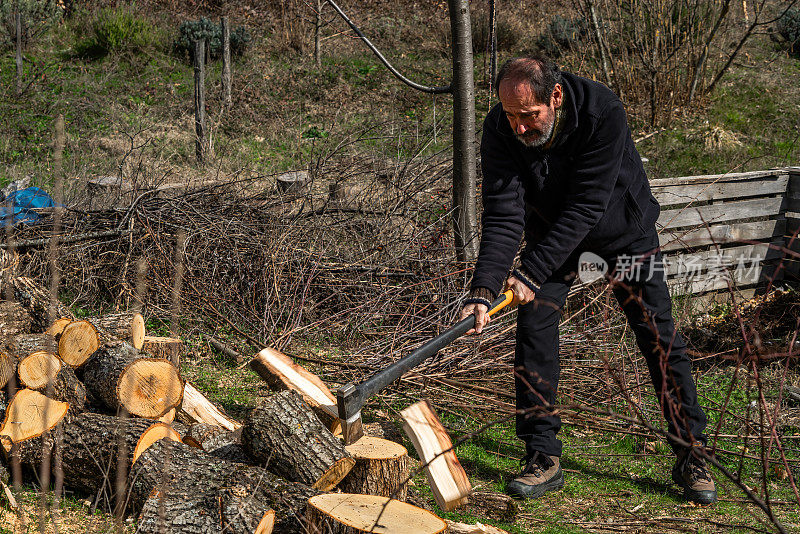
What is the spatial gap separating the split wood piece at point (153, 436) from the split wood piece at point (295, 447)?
42 cm

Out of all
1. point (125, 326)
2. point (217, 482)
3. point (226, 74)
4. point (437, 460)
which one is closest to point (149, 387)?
point (125, 326)

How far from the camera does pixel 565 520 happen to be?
316 cm

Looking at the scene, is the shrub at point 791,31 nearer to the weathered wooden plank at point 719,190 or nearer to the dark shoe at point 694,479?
the weathered wooden plank at point 719,190

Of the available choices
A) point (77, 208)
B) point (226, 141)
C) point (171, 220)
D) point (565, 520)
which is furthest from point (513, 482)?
point (226, 141)

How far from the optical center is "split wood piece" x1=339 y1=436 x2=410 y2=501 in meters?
3.08

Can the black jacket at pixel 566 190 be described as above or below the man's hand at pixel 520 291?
above

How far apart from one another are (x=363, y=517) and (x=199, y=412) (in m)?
1.48

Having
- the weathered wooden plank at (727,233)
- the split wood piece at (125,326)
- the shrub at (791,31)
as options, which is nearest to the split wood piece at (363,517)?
the split wood piece at (125,326)

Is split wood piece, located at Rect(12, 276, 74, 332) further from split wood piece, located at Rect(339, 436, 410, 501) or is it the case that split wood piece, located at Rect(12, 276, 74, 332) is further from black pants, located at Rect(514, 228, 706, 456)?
black pants, located at Rect(514, 228, 706, 456)

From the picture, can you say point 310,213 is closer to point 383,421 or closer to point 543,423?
point 383,421

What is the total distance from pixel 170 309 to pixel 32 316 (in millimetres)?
927

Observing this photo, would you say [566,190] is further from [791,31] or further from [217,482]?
[791,31]

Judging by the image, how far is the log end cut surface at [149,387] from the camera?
355cm

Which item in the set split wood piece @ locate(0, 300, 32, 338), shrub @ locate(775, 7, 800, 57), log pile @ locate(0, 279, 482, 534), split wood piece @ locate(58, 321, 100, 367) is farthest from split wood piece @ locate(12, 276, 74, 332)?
shrub @ locate(775, 7, 800, 57)
